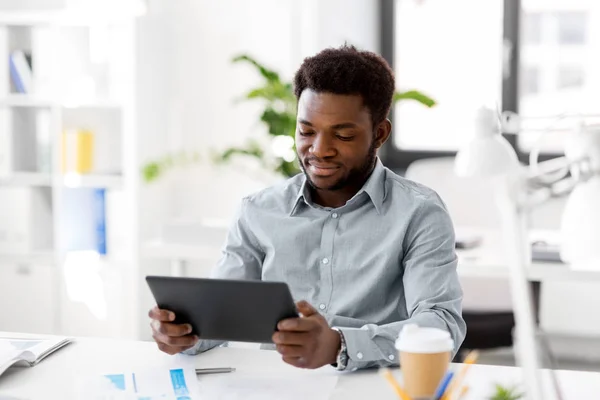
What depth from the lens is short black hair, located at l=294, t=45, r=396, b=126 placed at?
69.8 inches

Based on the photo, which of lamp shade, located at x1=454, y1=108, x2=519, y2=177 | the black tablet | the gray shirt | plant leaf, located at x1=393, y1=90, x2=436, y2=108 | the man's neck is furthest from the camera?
plant leaf, located at x1=393, y1=90, x2=436, y2=108

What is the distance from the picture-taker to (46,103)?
369cm

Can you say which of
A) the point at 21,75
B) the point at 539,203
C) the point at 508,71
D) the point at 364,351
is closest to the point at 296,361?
the point at 364,351

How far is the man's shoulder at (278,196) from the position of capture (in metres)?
1.89

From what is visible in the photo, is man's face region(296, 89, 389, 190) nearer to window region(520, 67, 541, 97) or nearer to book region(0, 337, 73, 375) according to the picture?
book region(0, 337, 73, 375)

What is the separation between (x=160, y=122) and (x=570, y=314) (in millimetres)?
1991

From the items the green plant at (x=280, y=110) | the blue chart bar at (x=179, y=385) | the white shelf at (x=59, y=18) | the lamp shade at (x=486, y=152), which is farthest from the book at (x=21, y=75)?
the lamp shade at (x=486, y=152)

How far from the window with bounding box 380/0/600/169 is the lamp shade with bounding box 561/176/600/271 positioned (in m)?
3.12

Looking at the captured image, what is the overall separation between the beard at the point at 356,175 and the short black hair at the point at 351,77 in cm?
7

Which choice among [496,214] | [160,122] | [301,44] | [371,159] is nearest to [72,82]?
[160,122]

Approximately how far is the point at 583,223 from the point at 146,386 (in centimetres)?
83

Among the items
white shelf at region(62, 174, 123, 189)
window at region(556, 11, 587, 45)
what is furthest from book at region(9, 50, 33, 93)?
window at region(556, 11, 587, 45)

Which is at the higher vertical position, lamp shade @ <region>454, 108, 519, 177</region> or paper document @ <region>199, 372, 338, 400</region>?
lamp shade @ <region>454, 108, 519, 177</region>

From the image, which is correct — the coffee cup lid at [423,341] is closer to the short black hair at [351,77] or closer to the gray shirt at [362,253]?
the gray shirt at [362,253]
